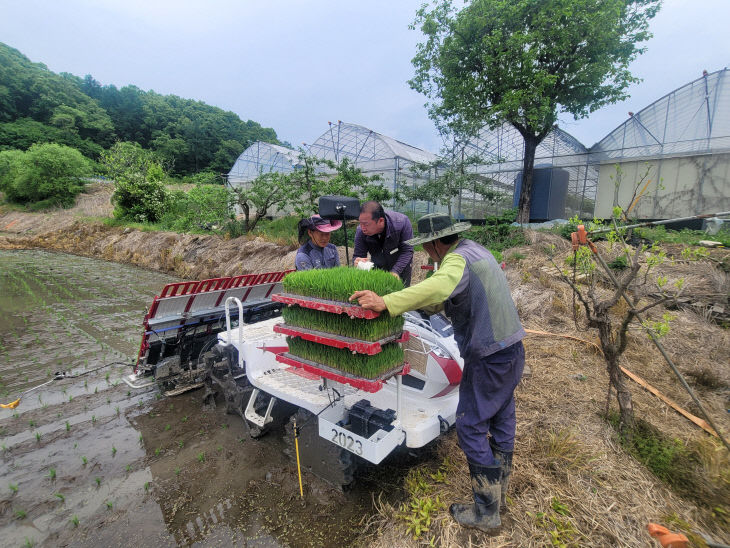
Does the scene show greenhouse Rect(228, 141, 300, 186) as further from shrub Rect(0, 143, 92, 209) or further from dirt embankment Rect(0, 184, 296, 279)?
shrub Rect(0, 143, 92, 209)

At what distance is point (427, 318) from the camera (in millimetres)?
3672

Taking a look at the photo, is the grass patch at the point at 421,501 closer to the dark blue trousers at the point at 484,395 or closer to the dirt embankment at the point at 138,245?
the dark blue trousers at the point at 484,395

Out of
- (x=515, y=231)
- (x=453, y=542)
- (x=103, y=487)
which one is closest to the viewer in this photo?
(x=453, y=542)

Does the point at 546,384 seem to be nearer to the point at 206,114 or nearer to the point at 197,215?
the point at 197,215

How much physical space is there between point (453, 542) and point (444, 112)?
14.7 m

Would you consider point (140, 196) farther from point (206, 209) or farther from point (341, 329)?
point (341, 329)

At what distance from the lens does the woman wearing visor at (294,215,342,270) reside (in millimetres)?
4289

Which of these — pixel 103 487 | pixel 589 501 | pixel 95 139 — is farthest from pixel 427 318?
pixel 95 139

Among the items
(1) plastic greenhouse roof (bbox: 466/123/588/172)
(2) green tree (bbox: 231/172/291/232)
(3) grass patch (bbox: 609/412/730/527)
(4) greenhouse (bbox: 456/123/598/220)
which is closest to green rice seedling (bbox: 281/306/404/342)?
(3) grass patch (bbox: 609/412/730/527)

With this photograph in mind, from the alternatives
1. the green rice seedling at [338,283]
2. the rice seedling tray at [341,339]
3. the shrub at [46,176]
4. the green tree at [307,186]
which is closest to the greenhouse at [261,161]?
Result: the green tree at [307,186]

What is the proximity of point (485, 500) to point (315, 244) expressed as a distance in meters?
3.31

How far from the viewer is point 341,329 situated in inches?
96.1

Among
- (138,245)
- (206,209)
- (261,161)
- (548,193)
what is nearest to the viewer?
(206,209)

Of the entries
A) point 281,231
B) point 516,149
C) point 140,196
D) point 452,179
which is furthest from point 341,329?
point 140,196
